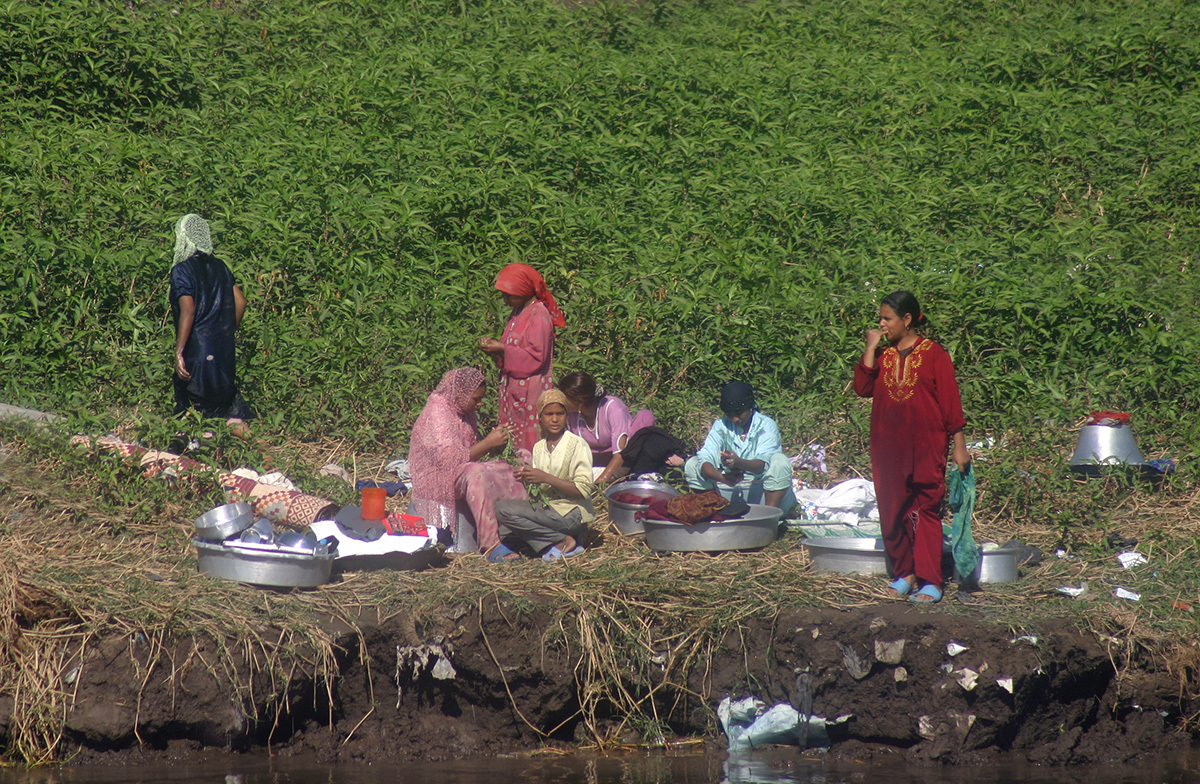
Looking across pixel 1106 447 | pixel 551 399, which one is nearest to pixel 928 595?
pixel 1106 447

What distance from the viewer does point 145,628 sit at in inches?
187

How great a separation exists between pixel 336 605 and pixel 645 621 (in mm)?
1414

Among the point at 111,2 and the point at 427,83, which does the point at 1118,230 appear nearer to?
the point at 427,83

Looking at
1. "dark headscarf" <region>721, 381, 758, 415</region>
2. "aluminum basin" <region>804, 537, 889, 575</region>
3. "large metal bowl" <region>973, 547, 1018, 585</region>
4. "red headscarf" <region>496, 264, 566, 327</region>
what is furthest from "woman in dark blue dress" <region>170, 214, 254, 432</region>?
"large metal bowl" <region>973, 547, 1018, 585</region>

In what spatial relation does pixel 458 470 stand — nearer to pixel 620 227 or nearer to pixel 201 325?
pixel 201 325

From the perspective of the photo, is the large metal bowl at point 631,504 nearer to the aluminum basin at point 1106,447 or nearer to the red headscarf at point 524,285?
the red headscarf at point 524,285

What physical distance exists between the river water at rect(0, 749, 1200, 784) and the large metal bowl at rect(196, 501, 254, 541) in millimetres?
1039

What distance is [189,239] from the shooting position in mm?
6512

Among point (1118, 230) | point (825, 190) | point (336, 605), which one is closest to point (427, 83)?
point (825, 190)

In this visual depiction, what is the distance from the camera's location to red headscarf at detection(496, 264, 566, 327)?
6547 millimetres

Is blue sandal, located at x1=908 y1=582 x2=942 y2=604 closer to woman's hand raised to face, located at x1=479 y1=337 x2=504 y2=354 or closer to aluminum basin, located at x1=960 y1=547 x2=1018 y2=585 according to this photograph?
aluminum basin, located at x1=960 y1=547 x2=1018 y2=585

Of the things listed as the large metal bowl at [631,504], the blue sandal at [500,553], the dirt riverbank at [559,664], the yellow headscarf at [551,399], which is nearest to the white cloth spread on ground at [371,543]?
the dirt riverbank at [559,664]

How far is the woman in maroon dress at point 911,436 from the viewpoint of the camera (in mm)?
4992

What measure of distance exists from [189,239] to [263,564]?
2.38 meters
